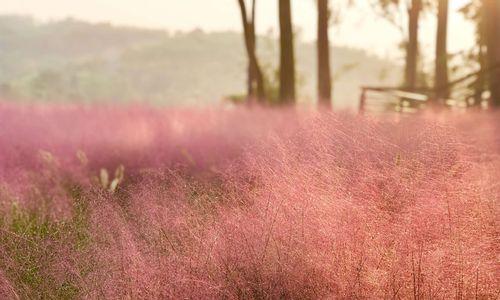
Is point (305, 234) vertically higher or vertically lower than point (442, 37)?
higher

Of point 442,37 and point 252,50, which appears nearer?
point 442,37

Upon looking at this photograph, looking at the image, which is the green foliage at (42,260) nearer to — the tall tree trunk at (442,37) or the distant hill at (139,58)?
the tall tree trunk at (442,37)

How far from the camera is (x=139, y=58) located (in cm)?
12850

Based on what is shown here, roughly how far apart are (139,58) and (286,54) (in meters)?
116

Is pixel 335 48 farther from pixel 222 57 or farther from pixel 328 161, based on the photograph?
pixel 328 161

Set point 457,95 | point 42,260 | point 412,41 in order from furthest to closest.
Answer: point 412,41 < point 457,95 < point 42,260

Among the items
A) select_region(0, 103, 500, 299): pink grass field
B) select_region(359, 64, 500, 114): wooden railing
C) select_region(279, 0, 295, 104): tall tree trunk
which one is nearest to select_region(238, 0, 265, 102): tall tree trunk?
select_region(279, 0, 295, 104): tall tree trunk

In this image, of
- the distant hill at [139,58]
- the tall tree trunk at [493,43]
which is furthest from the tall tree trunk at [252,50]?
the distant hill at [139,58]

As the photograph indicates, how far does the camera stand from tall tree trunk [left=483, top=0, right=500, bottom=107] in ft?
38.5

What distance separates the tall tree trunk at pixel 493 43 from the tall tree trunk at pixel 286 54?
4.05m

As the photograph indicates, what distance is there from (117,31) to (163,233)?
482 feet

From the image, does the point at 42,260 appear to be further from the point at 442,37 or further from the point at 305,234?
the point at 442,37

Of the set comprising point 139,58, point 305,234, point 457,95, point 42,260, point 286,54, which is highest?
point 305,234

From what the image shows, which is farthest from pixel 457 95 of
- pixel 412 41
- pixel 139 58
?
pixel 139 58
